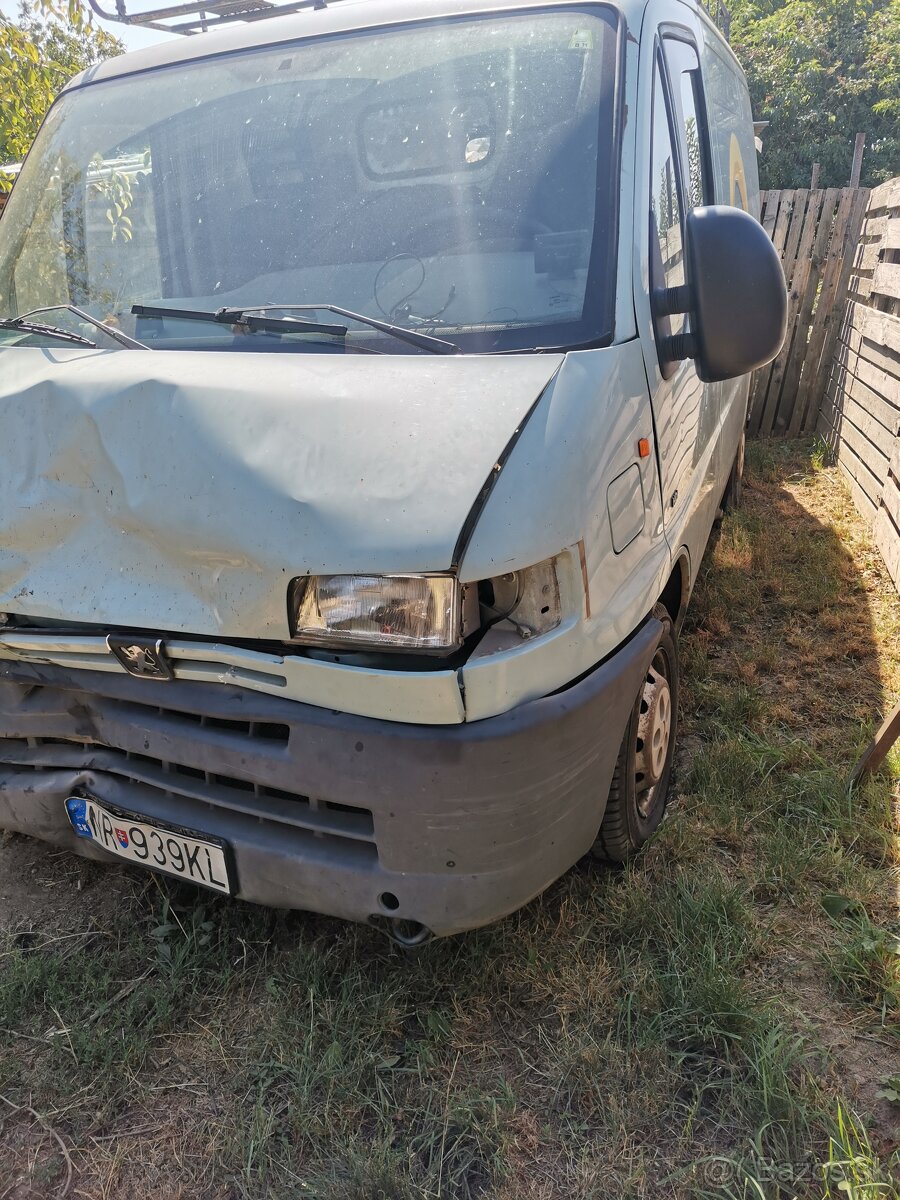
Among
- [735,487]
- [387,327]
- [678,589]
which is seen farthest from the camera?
[735,487]

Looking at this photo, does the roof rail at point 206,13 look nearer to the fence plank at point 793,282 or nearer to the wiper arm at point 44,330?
the wiper arm at point 44,330

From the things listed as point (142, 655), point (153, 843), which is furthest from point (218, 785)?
point (142, 655)

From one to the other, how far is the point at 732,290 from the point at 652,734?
3.95 ft

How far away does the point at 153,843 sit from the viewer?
7.16 feet

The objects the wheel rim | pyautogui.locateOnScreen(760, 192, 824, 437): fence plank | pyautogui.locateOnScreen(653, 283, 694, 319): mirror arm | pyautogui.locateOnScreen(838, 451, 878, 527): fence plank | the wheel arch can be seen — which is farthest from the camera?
pyautogui.locateOnScreen(760, 192, 824, 437): fence plank

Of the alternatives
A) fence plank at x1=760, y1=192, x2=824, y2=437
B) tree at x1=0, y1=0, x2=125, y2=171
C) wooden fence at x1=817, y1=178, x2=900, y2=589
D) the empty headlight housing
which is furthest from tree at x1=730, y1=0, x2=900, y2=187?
the empty headlight housing

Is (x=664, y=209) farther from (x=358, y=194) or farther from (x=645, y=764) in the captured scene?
(x=645, y=764)

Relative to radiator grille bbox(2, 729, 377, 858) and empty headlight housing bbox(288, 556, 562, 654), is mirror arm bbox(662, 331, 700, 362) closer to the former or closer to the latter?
empty headlight housing bbox(288, 556, 562, 654)

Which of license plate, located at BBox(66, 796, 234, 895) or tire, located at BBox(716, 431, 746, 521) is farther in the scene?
tire, located at BBox(716, 431, 746, 521)

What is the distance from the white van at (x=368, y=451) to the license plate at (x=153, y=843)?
10 mm

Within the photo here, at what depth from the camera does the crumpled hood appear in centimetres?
176

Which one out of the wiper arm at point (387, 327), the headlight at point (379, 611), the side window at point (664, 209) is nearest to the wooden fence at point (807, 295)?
the side window at point (664, 209)

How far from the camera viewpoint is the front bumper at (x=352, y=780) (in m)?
1.83

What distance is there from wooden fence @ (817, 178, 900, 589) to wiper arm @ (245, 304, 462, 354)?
11.0 ft
